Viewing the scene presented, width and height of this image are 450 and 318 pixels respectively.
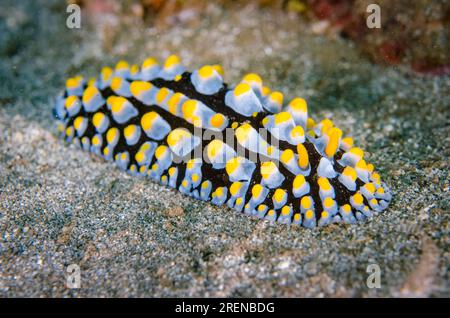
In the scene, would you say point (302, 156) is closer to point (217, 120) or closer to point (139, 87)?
point (217, 120)

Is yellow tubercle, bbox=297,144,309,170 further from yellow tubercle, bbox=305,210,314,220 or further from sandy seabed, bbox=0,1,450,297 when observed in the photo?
sandy seabed, bbox=0,1,450,297

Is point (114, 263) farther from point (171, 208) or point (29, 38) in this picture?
point (29, 38)

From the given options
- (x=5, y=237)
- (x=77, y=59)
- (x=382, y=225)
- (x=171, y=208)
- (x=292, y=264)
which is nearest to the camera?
(x=292, y=264)

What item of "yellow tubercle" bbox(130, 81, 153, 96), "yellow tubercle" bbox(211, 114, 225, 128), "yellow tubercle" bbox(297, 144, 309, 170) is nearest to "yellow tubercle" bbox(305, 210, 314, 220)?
"yellow tubercle" bbox(297, 144, 309, 170)

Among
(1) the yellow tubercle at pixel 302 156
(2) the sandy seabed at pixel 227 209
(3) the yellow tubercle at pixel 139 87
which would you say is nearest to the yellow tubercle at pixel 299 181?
(1) the yellow tubercle at pixel 302 156

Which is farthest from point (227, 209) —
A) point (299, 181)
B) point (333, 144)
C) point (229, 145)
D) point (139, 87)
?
point (139, 87)

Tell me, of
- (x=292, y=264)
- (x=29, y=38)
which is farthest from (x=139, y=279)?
(x=29, y=38)

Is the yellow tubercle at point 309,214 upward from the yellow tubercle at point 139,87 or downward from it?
downward

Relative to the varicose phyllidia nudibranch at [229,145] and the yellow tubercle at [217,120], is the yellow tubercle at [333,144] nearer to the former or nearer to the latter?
the varicose phyllidia nudibranch at [229,145]
